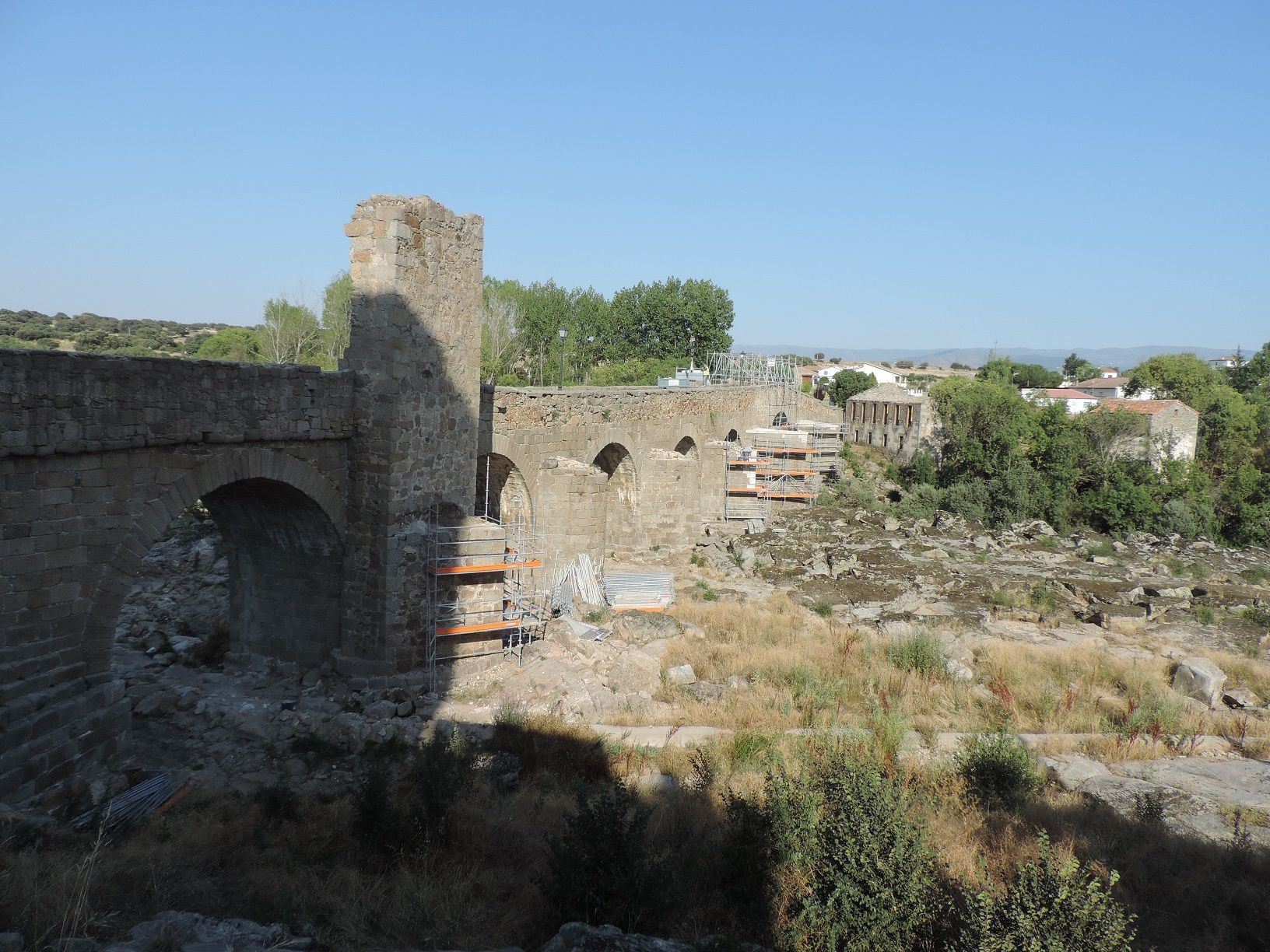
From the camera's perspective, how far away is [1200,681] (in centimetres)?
1086

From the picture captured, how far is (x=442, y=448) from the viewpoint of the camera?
10.5 metres

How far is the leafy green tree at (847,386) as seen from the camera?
54.2m

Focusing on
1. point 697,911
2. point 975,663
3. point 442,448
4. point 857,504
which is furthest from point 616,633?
point 857,504

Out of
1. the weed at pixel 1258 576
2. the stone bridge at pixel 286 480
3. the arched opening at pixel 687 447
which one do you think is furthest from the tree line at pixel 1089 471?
the stone bridge at pixel 286 480

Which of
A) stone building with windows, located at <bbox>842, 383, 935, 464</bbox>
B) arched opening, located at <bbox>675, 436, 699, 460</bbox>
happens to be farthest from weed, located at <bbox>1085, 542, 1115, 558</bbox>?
stone building with windows, located at <bbox>842, 383, 935, 464</bbox>

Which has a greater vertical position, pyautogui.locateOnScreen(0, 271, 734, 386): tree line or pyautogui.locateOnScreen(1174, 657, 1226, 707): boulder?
pyautogui.locateOnScreen(0, 271, 734, 386): tree line

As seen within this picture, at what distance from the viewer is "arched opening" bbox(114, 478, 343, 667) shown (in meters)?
9.70

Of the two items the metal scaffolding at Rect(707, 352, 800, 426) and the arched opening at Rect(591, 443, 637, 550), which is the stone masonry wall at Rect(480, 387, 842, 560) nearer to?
the arched opening at Rect(591, 443, 637, 550)

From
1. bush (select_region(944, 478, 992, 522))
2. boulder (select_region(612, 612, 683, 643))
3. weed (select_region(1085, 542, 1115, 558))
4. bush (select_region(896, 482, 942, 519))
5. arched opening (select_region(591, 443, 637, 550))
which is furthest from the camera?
bush (select_region(944, 478, 992, 522))

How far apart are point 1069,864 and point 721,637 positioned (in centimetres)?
831

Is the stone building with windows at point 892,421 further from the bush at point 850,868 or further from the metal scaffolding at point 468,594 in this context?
the bush at point 850,868

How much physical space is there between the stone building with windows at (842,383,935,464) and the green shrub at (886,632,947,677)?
25159 mm

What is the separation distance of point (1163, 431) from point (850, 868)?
31199 millimetres

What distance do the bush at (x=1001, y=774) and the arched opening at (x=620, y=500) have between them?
1284 cm
